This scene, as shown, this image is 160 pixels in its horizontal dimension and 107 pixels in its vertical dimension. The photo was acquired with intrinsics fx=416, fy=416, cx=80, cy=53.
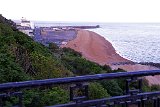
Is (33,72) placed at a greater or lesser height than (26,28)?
greater

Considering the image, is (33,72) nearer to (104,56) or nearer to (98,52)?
(104,56)

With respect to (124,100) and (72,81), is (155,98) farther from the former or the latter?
(72,81)

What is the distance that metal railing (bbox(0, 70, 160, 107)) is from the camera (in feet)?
10.4

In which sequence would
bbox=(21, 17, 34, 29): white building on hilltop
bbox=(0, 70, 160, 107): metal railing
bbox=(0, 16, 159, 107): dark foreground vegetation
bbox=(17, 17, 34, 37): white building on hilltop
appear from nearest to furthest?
bbox=(0, 70, 160, 107): metal railing
bbox=(0, 16, 159, 107): dark foreground vegetation
bbox=(17, 17, 34, 37): white building on hilltop
bbox=(21, 17, 34, 29): white building on hilltop

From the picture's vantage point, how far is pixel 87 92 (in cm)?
346

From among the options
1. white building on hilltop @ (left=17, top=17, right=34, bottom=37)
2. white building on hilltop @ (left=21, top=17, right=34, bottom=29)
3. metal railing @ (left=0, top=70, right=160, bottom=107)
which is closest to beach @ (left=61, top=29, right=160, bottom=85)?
white building on hilltop @ (left=17, top=17, right=34, bottom=37)

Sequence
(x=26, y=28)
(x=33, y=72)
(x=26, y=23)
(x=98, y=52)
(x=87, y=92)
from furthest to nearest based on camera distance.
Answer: (x=26, y=23) → (x=26, y=28) → (x=98, y=52) → (x=33, y=72) → (x=87, y=92)

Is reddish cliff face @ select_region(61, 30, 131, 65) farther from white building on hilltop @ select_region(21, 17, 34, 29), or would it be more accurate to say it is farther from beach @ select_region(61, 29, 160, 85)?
white building on hilltop @ select_region(21, 17, 34, 29)

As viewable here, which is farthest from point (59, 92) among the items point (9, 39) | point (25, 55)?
point (9, 39)

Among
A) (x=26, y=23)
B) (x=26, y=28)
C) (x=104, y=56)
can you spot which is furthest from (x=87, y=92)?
(x=26, y=23)

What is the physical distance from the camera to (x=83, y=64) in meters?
22.5

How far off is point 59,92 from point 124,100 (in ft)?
23.1

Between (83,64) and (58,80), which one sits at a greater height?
(58,80)

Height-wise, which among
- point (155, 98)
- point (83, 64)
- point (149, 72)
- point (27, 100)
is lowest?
point (83, 64)
